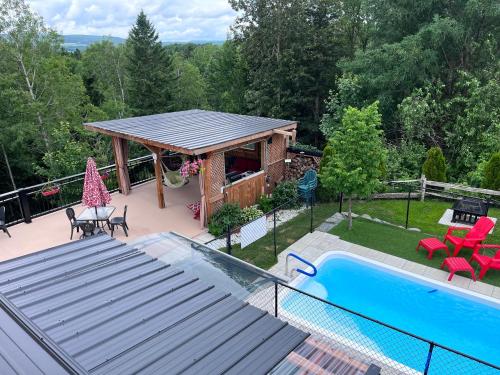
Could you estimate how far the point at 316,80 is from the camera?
23750 millimetres

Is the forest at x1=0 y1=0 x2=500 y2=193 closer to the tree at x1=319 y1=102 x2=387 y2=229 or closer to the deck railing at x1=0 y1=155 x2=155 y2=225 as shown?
the deck railing at x1=0 y1=155 x2=155 y2=225

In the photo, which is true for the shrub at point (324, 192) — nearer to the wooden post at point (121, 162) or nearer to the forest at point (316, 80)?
the forest at point (316, 80)

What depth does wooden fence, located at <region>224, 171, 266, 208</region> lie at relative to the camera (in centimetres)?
1127

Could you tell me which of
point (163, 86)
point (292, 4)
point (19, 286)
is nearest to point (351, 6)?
point (292, 4)

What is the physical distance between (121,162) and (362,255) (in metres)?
8.55

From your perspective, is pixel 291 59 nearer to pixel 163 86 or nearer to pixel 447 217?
pixel 163 86

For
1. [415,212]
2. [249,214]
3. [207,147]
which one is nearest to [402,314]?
[415,212]

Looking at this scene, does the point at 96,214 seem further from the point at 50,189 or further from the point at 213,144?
the point at 213,144

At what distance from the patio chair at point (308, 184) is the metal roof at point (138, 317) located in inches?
328

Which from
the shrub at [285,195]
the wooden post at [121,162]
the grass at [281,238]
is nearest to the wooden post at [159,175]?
the wooden post at [121,162]

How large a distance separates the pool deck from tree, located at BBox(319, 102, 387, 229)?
1.52 meters

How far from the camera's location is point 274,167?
1312 cm

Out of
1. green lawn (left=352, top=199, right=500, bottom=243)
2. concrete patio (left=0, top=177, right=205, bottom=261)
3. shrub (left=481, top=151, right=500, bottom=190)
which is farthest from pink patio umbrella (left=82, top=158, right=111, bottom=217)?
shrub (left=481, top=151, right=500, bottom=190)

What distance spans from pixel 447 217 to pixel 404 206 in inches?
54.7
